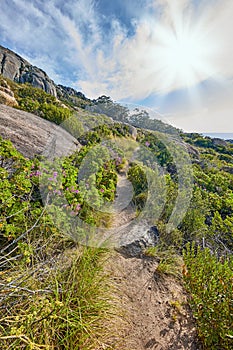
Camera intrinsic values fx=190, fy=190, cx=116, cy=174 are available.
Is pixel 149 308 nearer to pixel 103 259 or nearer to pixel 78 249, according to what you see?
pixel 103 259

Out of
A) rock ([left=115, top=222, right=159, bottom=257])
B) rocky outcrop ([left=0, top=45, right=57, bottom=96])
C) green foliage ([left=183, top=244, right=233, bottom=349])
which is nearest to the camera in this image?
green foliage ([left=183, top=244, right=233, bottom=349])

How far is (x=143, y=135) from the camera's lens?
9.48 meters

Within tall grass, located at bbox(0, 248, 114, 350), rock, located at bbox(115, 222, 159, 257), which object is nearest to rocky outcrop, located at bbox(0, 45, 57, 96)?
rock, located at bbox(115, 222, 159, 257)

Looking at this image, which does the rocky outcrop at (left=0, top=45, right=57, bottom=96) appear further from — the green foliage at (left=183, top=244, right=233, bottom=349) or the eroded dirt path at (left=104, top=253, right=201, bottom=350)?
the green foliage at (left=183, top=244, right=233, bottom=349)

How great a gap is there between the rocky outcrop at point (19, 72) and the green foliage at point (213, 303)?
3257 centimetres

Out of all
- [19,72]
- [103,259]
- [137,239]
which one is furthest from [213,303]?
[19,72]

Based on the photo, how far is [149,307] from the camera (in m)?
2.05

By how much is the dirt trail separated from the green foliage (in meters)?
0.26

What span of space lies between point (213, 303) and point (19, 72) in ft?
119

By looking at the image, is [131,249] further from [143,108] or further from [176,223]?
[143,108]

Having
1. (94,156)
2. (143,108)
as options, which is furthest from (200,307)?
(143,108)

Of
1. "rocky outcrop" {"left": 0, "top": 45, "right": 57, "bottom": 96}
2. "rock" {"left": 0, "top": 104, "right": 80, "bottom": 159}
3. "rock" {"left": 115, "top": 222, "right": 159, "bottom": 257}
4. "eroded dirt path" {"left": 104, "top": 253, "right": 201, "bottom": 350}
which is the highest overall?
"rocky outcrop" {"left": 0, "top": 45, "right": 57, "bottom": 96}

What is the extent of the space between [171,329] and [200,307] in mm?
362

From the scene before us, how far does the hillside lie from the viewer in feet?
4.58
